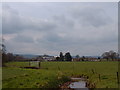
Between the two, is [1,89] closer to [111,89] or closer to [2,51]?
[111,89]

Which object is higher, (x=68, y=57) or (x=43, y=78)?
(x=68, y=57)

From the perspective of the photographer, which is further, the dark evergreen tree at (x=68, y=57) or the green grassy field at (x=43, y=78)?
the dark evergreen tree at (x=68, y=57)

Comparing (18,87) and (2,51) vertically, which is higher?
(2,51)

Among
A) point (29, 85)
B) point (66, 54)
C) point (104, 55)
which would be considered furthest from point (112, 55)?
point (29, 85)

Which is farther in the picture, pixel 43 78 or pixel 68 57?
pixel 68 57

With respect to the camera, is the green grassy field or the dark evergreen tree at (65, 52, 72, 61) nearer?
the green grassy field

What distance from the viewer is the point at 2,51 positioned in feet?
198

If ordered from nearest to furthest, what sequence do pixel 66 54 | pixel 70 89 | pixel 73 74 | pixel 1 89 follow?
pixel 1 89 → pixel 70 89 → pixel 73 74 → pixel 66 54

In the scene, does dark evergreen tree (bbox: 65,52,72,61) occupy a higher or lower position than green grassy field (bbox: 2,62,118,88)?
higher

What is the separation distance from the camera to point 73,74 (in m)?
50.7

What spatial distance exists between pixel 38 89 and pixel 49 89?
2903 millimetres

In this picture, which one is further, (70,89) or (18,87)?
Answer: (70,89)

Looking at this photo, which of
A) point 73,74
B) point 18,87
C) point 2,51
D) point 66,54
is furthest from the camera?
point 66,54

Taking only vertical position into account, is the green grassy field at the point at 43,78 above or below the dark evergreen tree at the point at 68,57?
below
